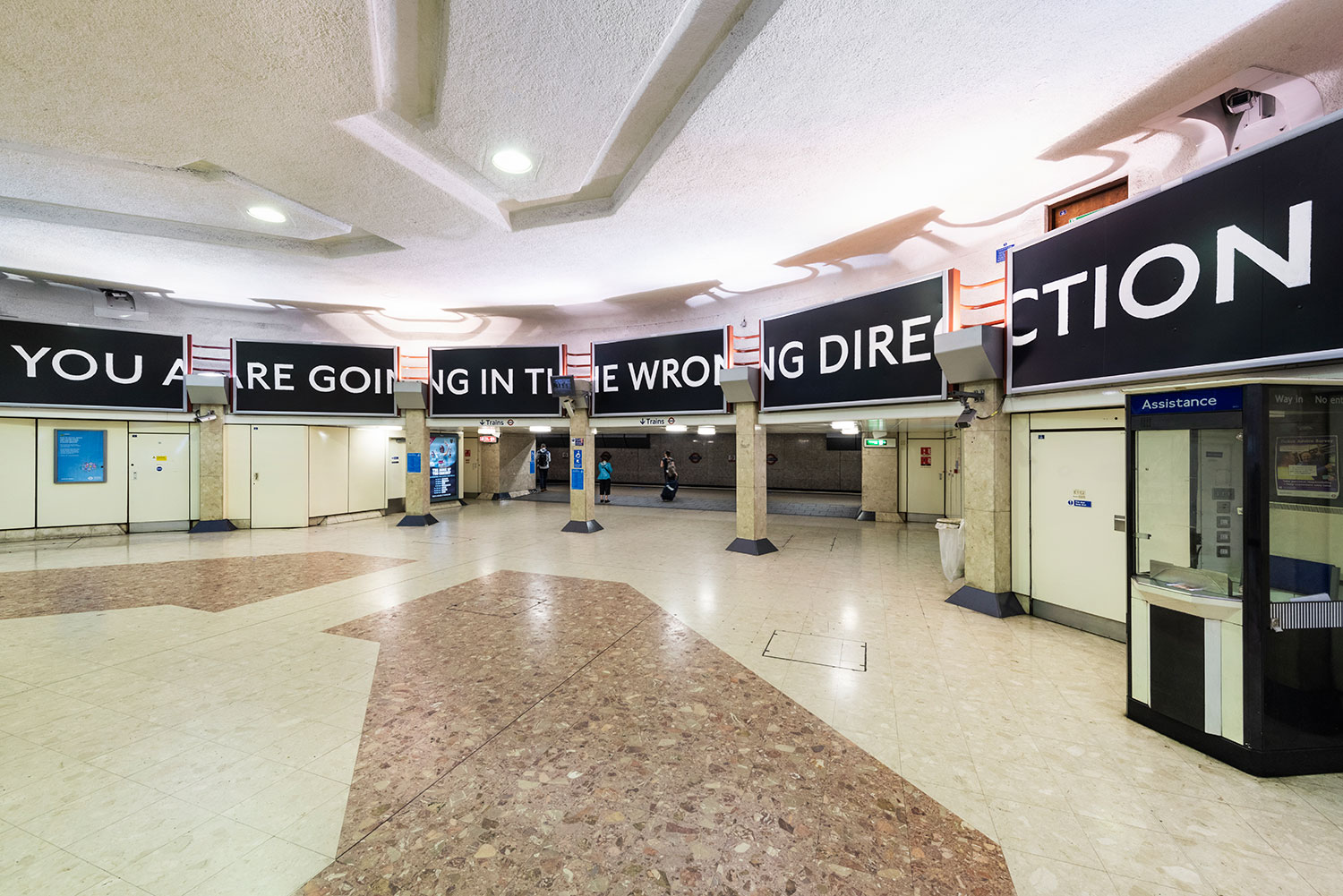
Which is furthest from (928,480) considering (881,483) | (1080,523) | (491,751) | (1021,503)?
(491,751)

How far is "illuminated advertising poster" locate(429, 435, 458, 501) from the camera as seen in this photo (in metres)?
15.4

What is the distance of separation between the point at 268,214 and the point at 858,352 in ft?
31.3

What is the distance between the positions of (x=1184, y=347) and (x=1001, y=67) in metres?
2.94

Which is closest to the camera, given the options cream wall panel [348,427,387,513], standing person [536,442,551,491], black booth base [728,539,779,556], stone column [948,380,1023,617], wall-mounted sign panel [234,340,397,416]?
stone column [948,380,1023,617]

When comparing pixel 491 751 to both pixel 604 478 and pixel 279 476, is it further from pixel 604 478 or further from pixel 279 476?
pixel 604 478

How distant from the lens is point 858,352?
7.45m

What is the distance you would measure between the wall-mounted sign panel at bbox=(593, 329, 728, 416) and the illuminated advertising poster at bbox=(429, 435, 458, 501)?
7.13 metres

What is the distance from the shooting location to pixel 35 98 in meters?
4.68

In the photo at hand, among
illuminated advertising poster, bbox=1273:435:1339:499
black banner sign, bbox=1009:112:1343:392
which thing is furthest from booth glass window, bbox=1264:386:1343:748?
black banner sign, bbox=1009:112:1343:392

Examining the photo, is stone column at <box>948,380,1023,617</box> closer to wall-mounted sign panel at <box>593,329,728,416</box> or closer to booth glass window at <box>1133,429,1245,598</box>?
booth glass window at <box>1133,429,1245,598</box>

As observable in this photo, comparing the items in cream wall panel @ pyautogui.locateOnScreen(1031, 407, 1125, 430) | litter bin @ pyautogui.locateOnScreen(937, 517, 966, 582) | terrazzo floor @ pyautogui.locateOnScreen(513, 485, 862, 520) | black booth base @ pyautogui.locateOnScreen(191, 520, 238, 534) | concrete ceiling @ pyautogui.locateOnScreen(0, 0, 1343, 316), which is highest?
concrete ceiling @ pyautogui.locateOnScreen(0, 0, 1343, 316)

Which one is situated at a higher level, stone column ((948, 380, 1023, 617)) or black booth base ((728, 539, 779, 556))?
stone column ((948, 380, 1023, 617))

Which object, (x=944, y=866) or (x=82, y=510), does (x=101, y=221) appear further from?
(x=944, y=866)

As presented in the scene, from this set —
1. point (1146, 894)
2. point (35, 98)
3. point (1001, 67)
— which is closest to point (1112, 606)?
point (1146, 894)
